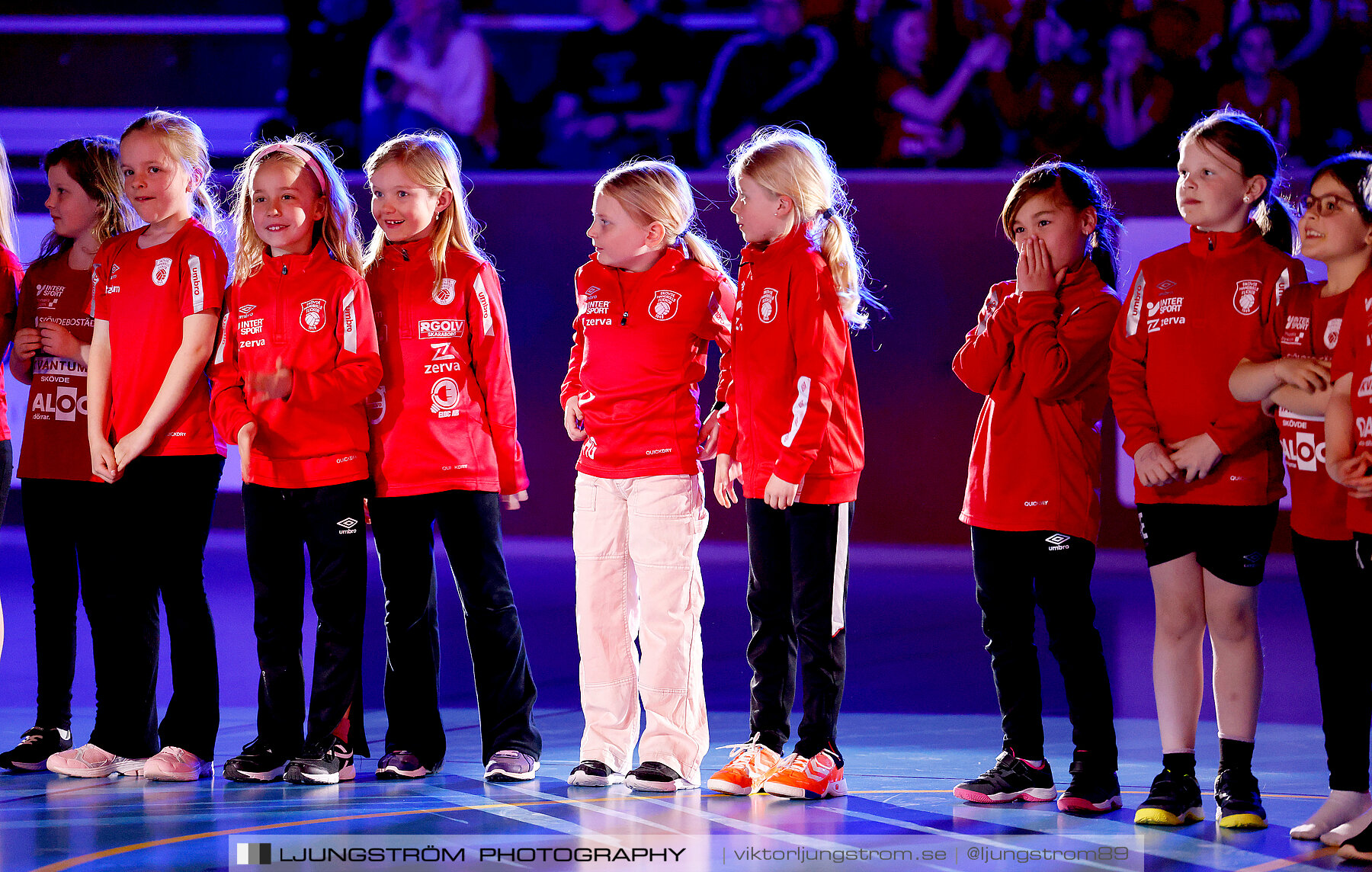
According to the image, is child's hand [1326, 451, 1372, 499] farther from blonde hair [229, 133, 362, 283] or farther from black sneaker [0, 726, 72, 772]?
black sneaker [0, 726, 72, 772]

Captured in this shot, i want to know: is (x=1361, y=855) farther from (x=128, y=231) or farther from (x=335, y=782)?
(x=128, y=231)

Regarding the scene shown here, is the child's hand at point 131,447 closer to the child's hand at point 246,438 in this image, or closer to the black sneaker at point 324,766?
the child's hand at point 246,438

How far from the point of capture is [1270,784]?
128 inches

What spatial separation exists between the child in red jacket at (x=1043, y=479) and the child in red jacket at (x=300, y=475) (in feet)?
5.12

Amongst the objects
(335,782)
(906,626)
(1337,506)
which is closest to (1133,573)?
(906,626)

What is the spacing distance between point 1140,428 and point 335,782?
214 cm

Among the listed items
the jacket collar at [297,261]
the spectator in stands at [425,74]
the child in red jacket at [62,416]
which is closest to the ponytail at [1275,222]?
the jacket collar at [297,261]

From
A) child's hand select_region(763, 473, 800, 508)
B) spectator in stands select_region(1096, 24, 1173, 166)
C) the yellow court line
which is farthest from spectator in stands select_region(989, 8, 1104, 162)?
the yellow court line

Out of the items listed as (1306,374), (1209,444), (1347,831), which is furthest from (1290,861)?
(1306,374)

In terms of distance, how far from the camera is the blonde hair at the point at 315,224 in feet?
11.3

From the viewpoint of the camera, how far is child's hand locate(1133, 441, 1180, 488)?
292 cm

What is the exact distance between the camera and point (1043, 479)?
310cm

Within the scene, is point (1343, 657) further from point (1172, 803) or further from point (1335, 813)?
point (1172, 803)

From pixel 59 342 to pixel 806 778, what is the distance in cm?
234
